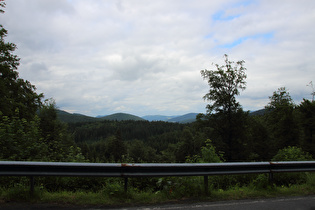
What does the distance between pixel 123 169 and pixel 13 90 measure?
17.6m

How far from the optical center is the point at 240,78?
72.4 feet

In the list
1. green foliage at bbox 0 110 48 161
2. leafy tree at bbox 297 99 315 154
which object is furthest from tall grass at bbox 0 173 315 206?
leafy tree at bbox 297 99 315 154

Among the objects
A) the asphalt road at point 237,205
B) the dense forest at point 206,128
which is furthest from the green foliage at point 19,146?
the asphalt road at point 237,205

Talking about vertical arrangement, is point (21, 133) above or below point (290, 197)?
above

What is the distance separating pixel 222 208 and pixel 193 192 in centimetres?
77

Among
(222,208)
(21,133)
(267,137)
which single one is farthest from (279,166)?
(267,137)

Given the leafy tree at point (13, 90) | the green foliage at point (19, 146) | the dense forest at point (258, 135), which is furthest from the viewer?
the dense forest at point (258, 135)

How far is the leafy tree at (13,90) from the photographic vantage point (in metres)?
14.1

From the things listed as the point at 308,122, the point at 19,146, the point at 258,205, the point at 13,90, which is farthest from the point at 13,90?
the point at 308,122

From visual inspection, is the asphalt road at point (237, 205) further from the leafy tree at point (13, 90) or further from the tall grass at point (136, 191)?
the leafy tree at point (13, 90)

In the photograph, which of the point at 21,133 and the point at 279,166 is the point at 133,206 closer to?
the point at 279,166

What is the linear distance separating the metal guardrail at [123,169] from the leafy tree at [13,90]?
12.8 m

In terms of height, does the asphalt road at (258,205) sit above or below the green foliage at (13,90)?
below

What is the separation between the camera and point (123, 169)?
377 cm
